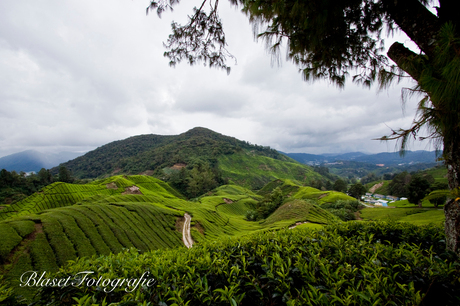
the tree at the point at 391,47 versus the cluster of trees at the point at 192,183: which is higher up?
the tree at the point at 391,47

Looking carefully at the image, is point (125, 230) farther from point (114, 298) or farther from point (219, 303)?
point (219, 303)

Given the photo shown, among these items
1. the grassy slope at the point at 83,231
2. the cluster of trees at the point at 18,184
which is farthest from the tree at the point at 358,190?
the cluster of trees at the point at 18,184

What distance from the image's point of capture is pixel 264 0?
3.37 meters

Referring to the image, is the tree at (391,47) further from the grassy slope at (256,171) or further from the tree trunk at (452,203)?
the grassy slope at (256,171)

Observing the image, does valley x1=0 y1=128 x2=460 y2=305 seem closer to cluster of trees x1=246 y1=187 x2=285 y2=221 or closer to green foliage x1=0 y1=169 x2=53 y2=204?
cluster of trees x1=246 y1=187 x2=285 y2=221

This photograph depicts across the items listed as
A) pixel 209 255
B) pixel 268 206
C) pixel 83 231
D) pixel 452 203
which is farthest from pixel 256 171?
pixel 209 255

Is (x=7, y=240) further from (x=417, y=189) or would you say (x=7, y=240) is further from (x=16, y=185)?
(x=16, y=185)

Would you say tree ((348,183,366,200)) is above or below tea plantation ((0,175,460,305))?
below

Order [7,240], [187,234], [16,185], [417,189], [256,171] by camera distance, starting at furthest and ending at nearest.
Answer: [256,171], [16,185], [417,189], [187,234], [7,240]

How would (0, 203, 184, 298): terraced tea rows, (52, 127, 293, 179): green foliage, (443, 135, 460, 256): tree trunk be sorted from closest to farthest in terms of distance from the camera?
1. (443, 135, 460, 256): tree trunk
2. (0, 203, 184, 298): terraced tea rows
3. (52, 127, 293, 179): green foliage

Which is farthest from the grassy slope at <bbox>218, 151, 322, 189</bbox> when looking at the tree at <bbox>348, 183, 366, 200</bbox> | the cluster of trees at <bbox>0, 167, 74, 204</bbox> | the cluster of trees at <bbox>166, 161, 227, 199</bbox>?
the cluster of trees at <bbox>0, 167, 74, 204</bbox>

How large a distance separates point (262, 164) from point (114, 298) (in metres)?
108

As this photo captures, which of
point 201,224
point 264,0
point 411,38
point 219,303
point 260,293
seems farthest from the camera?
point 201,224

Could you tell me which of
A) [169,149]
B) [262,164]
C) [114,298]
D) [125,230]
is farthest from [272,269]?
[169,149]
